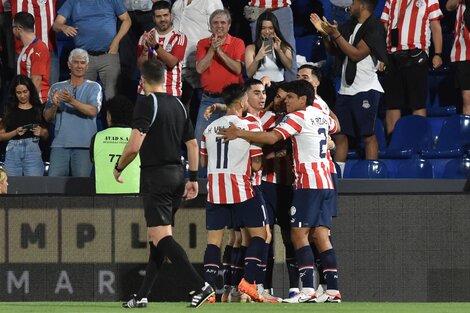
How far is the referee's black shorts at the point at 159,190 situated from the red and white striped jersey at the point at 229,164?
1395 mm

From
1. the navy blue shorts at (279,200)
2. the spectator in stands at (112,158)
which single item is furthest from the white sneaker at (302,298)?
the spectator in stands at (112,158)

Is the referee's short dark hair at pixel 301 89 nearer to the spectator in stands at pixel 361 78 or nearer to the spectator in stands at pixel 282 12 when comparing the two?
the spectator in stands at pixel 361 78

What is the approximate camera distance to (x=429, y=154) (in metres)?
15.2

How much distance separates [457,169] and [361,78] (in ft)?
4.78

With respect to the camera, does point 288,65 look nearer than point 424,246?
No

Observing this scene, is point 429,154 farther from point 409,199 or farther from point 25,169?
point 25,169

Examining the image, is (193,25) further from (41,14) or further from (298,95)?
(298,95)

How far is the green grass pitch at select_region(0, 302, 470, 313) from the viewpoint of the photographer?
1080 cm

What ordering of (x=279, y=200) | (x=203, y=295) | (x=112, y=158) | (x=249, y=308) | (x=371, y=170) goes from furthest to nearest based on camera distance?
(x=371, y=170)
(x=112, y=158)
(x=279, y=200)
(x=249, y=308)
(x=203, y=295)

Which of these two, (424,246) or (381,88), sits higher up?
(381,88)

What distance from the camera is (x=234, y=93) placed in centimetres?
1239

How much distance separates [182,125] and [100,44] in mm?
5002

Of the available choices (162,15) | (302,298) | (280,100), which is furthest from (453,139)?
(302,298)

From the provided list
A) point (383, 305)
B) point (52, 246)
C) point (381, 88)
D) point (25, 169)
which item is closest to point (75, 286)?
point (52, 246)
